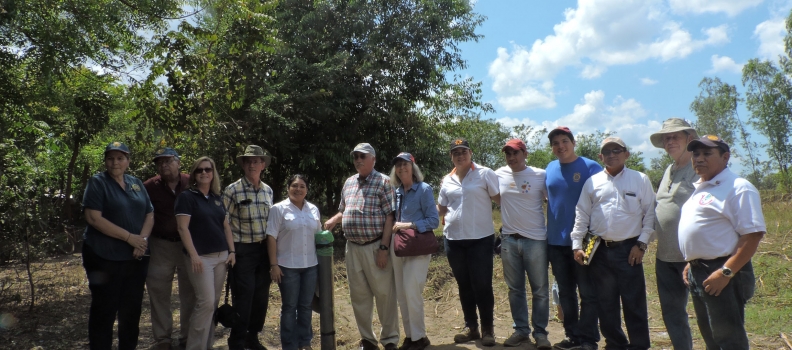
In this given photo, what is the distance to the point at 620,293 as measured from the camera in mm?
4762

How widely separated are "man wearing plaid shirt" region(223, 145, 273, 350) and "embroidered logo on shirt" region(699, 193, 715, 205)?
372 centimetres

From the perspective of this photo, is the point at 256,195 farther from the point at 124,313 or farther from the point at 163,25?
the point at 163,25

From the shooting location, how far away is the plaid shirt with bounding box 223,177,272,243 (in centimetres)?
532

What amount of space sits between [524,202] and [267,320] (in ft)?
13.2

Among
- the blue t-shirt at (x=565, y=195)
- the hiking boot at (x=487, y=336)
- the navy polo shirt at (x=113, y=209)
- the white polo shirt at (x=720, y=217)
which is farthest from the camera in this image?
the hiking boot at (x=487, y=336)

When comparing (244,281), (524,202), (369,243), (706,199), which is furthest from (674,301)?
(244,281)

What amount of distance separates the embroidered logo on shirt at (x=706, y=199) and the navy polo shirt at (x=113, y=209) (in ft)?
14.9

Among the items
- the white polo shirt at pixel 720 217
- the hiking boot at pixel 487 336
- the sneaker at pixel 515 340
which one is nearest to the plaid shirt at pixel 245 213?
the hiking boot at pixel 487 336

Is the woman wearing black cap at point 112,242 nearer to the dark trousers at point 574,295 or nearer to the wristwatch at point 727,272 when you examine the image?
the dark trousers at point 574,295

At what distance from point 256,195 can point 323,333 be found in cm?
151

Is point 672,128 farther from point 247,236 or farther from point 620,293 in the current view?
point 247,236

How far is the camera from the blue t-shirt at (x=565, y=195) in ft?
16.6

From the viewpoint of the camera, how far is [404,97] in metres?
14.5

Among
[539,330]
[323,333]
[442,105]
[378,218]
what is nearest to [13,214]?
[323,333]
